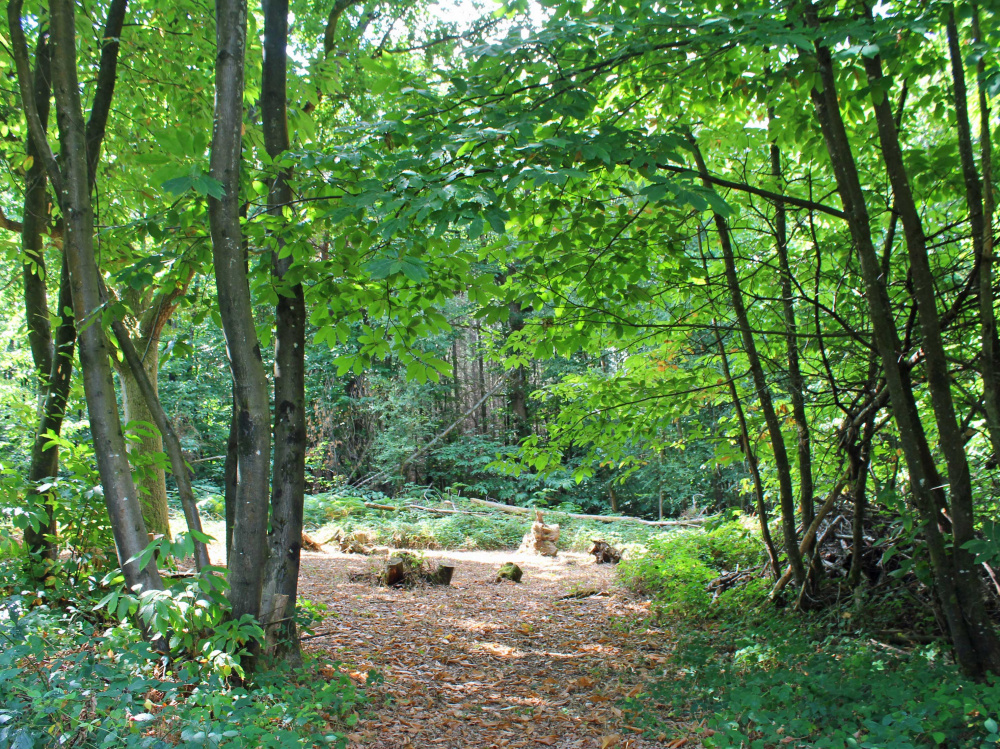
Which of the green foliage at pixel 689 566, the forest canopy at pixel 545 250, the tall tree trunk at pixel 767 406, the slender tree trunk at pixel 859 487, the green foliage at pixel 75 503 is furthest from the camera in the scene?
the green foliage at pixel 689 566

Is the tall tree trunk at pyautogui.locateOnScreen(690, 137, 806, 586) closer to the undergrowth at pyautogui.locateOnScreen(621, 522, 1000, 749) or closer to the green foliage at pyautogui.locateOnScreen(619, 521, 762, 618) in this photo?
the undergrowth at pyautogui.locateOnScreen(621, 522, 1000, 749)

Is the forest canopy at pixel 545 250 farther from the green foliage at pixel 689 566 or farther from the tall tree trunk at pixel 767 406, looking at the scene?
the green foliage at pixel 689 566

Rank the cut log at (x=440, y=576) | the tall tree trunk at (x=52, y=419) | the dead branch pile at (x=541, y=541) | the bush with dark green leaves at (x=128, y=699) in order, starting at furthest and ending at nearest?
the dead branch pile at (x=541, y=541)
the cut log at (x=440, y=576)
the tall tree trunk at (x=52, y=419)
the bush with dark green leaves at (x=128, y=699)

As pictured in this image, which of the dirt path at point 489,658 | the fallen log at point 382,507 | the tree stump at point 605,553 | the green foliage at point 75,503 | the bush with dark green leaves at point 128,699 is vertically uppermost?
the green foliage at point 75,503

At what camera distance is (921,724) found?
2.53m

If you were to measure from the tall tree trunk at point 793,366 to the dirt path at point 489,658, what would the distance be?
175cm

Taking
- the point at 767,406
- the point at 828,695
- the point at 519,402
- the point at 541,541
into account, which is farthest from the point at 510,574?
the point at 519,402

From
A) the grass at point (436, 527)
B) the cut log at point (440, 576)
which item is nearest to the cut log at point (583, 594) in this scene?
the cut log at point (440, 576)

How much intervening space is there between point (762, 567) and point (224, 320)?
538cm

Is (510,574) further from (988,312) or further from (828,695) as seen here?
(988,312)

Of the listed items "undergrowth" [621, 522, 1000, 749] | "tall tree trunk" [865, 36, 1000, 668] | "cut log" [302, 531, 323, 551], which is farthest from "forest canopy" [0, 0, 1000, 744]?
"cut log" [302, 531, 323, 551]

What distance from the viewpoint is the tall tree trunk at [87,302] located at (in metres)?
3.11

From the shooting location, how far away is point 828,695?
3.15 metres

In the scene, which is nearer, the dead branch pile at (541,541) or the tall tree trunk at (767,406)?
the tall tree trunk at (767,406)
